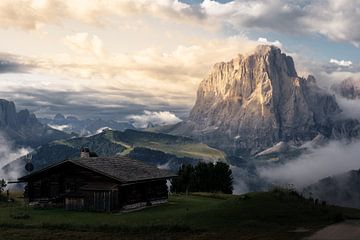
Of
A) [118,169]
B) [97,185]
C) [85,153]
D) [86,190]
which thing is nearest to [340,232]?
[97,185]

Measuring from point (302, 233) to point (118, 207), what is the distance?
2140cm

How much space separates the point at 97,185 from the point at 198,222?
50.7 ft

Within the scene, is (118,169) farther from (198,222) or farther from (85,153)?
(198,222)

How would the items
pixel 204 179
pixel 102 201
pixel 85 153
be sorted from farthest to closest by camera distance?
1. pixel 204 179
2. pixel 85 153
3. pixel 102 201

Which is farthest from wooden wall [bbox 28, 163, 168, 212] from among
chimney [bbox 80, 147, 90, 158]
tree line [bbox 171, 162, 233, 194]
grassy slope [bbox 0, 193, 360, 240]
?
tree line [bbox 171, 162, 233, 194]

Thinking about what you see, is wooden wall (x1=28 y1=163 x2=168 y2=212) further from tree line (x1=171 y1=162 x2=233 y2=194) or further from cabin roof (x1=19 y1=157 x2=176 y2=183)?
tree line (x1=171 y1=162 x2=233 y2=194)

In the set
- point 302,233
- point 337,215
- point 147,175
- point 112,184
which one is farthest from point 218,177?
point 302,233

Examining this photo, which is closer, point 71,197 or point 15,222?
point 15,222

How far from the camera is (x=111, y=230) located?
34.3m

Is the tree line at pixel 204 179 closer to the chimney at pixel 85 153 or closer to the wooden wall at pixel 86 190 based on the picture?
the chimney at pixel 85 153

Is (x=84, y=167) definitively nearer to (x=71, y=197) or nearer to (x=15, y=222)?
(x=71, y=197)

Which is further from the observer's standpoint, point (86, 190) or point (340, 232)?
point (86, 190)

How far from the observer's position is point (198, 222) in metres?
35.9

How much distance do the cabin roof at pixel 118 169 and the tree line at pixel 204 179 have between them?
3557 cm
